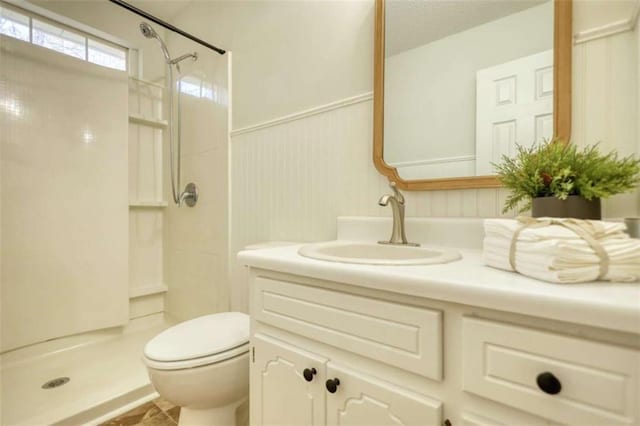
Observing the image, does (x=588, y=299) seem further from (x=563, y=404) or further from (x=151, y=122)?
(x=151, y=122)

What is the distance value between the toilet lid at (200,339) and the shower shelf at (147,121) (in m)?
Result: 1.56

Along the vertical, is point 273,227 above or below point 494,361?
above

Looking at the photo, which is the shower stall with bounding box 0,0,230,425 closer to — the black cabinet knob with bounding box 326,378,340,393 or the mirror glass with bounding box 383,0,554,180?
the mirror glass with bounding box 383,0,554,180

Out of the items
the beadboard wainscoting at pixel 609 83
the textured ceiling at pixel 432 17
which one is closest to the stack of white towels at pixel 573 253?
the beadboard wainscoting at pixel 609 83

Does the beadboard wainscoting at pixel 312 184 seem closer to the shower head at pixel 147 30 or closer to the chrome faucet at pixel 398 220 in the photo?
the chrome faucet at pixel 398 220

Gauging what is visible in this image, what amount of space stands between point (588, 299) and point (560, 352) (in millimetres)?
93

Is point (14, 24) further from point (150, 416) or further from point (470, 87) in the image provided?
point (470, 87)

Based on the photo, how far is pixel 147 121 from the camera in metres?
2.18

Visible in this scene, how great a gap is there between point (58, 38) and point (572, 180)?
8.94ft

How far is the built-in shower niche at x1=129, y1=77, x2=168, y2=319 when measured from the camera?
2.17 meters

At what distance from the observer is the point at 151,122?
7.25ft

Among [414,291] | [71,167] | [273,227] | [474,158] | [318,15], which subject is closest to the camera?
[414,291]

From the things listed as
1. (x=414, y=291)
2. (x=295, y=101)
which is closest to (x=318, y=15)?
(x=295, y=101)

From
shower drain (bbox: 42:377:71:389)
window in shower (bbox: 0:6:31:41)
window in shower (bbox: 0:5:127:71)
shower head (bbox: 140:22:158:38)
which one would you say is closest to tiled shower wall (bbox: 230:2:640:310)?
shower head (bbox: 140:22:158:38)
